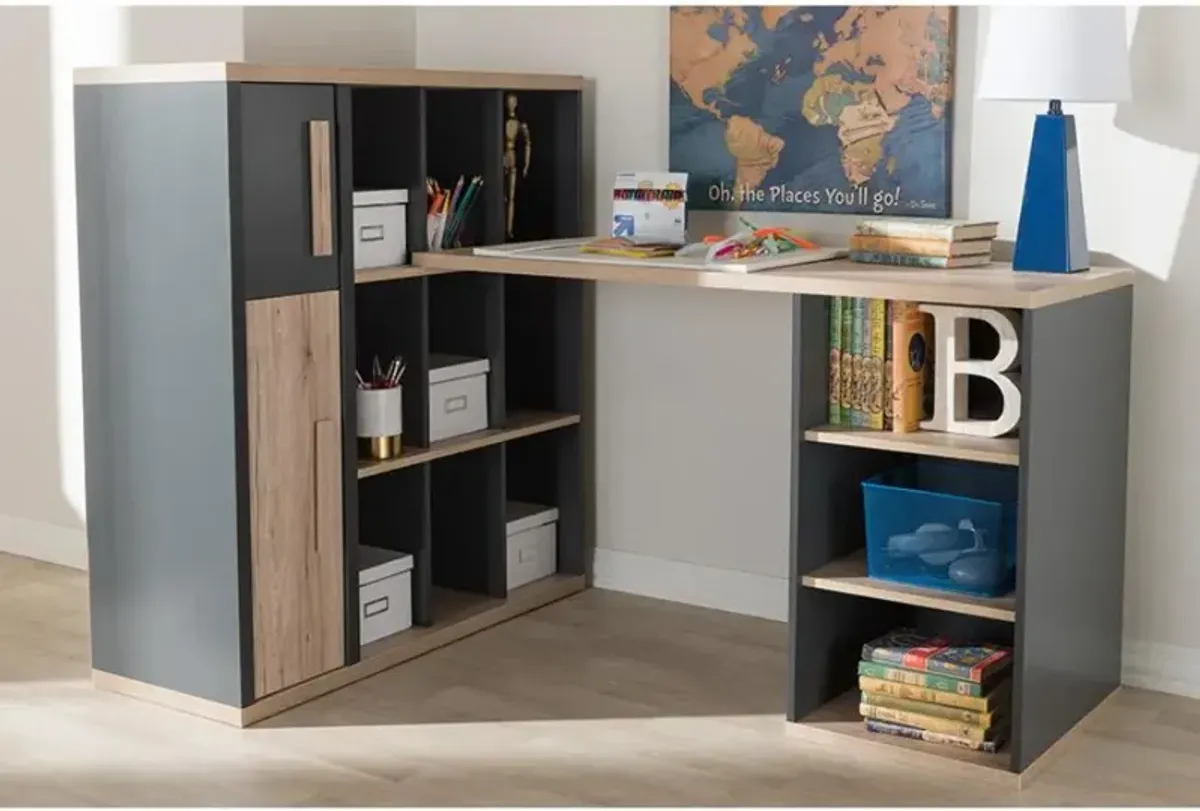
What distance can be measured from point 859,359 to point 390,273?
38.5 inches

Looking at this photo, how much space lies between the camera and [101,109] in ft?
10.6

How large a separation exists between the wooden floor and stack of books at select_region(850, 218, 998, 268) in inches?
34.8

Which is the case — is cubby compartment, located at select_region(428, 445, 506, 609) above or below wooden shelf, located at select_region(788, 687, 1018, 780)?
above

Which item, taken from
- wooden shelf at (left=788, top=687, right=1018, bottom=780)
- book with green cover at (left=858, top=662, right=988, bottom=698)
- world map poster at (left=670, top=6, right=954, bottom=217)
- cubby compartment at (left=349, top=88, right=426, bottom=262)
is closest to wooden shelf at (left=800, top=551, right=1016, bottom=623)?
book with green cover at (left=858, top=662, right=988, bottom=698)

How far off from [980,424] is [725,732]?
0.74 m

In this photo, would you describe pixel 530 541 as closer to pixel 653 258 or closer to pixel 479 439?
pixel 479 439

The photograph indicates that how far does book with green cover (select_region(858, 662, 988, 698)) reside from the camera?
9.95 ft


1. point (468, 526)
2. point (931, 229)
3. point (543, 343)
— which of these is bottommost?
point (468, 526)

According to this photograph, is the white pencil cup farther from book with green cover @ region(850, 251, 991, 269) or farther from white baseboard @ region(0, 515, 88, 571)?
white baseboard @ region(0, 515, 88, 571)

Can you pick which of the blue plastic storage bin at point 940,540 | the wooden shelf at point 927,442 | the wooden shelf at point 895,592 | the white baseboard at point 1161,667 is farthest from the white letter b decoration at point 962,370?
the white baseboard at point 1161,667

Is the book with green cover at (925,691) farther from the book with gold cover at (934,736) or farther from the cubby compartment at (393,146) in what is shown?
the cubby compartment at (393,146)

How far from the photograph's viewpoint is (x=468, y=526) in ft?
12.9

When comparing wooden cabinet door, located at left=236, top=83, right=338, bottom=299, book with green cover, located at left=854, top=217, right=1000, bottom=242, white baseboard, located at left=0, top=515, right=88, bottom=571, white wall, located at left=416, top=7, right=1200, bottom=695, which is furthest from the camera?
white baseboard, located at left=0, top=515, right=88, bottom=571

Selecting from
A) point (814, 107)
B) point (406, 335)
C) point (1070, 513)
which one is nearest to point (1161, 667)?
point (1070, 513)
